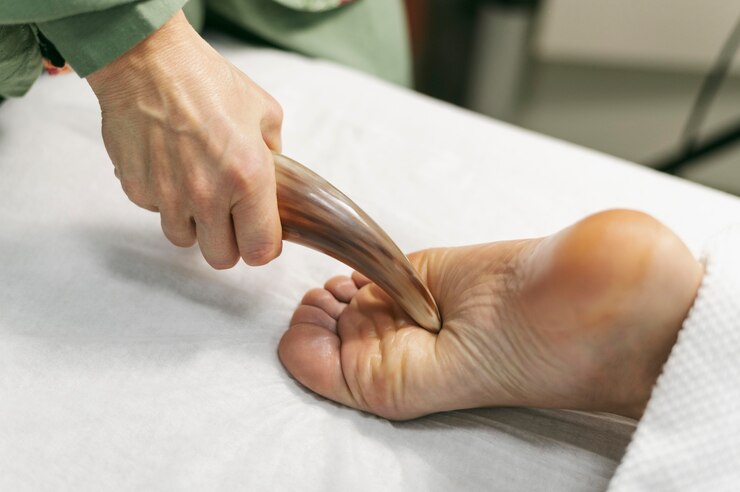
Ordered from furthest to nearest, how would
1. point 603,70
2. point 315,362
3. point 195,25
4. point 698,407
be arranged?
point 603,70, point 195,25, point 315,362, point 698,407

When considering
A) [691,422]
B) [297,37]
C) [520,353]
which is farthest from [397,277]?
[297,37]

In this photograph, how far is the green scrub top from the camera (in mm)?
497

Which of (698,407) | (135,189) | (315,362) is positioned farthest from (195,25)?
(698,407)

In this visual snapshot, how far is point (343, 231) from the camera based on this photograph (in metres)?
0.56

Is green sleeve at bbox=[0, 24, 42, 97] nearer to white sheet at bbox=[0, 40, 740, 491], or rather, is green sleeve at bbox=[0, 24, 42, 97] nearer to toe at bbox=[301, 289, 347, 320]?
white sheet at bbox=[0, 40, 740, 491]

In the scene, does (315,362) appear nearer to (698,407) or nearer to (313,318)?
(313,318)

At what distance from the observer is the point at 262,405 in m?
0.53

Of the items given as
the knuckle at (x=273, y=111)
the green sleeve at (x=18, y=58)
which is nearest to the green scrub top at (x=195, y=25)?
the green sleeve at (x=18, y=58)

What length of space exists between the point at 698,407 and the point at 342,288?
1.01ft

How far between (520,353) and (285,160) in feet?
0.79

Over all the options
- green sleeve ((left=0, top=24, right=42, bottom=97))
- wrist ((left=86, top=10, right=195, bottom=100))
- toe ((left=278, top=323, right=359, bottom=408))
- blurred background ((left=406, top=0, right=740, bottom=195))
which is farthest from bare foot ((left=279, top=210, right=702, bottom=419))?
blurred background ((left=406, top=0, right=740, bottom=195))

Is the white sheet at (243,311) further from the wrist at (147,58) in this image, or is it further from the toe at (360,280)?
the wrist at (147,58)

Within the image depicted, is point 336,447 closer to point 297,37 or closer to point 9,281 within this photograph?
point 9,281

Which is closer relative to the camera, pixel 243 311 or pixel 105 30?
pixel 105 30
